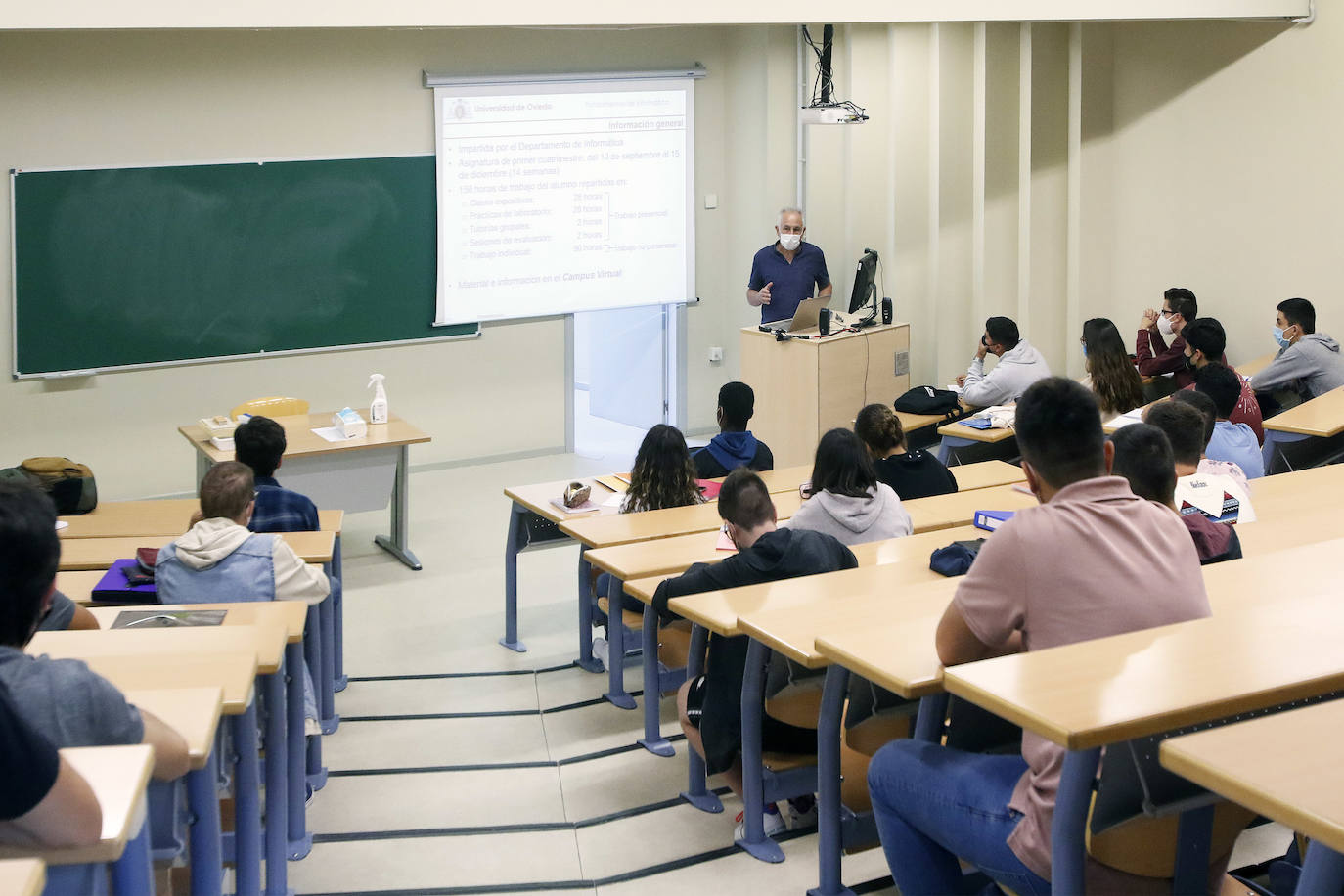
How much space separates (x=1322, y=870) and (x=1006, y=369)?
5609mm

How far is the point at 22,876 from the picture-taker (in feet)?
5.22

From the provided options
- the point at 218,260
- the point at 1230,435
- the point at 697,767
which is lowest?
the point at 697,767

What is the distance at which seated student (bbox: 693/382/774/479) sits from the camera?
17.9 ft

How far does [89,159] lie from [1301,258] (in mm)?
6802

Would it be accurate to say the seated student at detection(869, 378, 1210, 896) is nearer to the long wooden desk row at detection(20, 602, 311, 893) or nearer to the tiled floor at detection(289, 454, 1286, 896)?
the tiled floor at detection(289, 454, 1286, 896)

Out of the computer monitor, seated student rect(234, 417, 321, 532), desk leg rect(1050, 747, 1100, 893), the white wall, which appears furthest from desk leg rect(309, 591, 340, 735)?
the computer monitor

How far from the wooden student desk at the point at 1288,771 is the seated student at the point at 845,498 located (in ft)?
7.09

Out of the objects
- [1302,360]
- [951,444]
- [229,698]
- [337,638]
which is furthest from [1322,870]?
[1302,360]

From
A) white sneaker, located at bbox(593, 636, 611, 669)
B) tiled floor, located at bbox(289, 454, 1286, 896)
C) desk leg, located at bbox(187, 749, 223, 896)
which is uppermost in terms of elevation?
desk leg, located at bbox(187, 749, 223, 896)

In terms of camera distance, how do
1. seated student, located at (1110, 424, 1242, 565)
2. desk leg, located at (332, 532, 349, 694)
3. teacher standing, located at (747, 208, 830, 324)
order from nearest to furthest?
1. seated student, located at (1110, 424, 1242, 565)
2. desk leg, located at (332, 532, 349, 694)
3. teacher standing, located at (747, 208, 830, 324)

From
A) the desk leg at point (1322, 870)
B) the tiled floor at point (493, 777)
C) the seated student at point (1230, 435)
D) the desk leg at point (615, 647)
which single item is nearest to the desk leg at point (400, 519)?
the tiled floor at point (493, 777)

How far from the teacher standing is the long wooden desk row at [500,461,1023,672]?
2749 millimetres

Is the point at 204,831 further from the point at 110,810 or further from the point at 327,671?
the point at 327,671

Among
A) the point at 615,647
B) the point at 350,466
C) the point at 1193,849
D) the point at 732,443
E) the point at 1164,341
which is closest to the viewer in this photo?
the point at 1193,849
